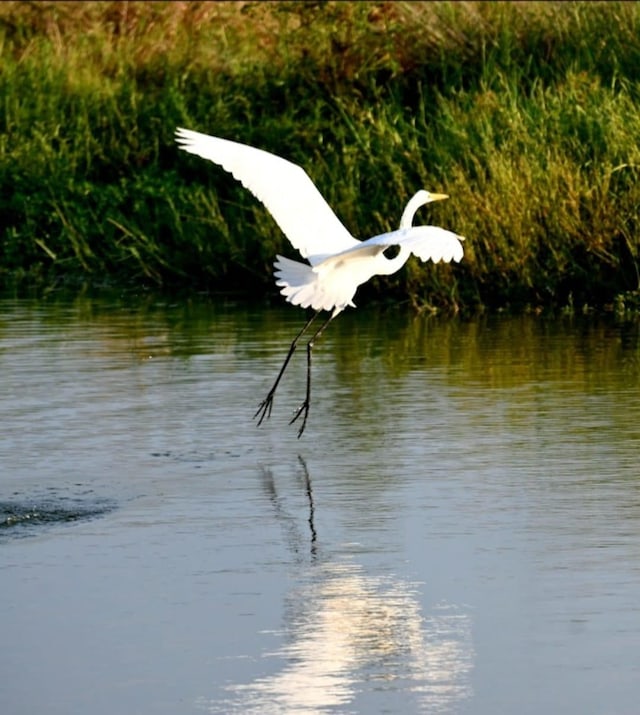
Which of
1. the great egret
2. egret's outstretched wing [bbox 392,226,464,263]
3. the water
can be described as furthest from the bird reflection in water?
the great egret

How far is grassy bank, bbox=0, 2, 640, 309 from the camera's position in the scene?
1509 centimetres

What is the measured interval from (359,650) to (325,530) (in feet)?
5.58

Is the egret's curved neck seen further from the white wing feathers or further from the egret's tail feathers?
the white wing feathers

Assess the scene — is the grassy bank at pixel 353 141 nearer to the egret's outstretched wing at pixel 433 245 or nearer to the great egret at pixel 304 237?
the great egret at pixel 304 237

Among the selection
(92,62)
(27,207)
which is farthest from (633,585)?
(92,62)

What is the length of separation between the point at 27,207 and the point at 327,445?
9.87 meters

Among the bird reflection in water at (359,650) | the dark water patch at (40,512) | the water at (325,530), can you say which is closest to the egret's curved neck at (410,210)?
the water at (325,530)

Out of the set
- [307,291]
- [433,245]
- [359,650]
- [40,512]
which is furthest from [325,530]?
[307,291]

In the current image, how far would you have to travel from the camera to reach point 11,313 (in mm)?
15125

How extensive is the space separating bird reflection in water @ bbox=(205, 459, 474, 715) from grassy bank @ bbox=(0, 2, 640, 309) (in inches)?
331

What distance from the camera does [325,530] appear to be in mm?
7516

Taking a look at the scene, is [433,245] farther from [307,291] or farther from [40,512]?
[40,512]

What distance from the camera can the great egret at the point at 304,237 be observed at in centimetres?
1033

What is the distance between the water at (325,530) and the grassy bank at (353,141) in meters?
2.22
